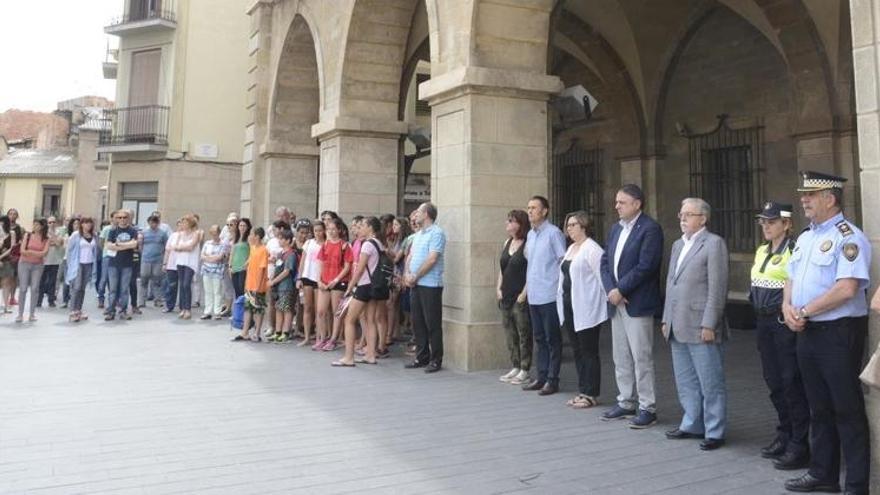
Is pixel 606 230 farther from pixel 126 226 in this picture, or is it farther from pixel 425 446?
pixel 425 446

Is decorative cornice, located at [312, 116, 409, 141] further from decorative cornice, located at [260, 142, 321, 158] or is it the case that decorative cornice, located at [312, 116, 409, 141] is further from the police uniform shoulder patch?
the police uniform shoulder patch

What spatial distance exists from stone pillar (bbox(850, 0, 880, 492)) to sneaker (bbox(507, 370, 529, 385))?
3.37 metres

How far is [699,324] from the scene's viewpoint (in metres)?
4.55

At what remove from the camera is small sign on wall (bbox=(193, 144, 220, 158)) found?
2181 cm

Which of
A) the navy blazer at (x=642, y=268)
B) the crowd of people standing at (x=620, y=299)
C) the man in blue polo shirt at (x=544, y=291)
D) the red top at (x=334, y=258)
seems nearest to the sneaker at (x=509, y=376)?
the crowd of people standing at (x=620, y=299)

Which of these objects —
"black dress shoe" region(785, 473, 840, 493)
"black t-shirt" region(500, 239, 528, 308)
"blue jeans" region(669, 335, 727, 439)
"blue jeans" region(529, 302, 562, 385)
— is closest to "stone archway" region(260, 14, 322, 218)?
"black t-shirt" region(500, 239, 528, 308)

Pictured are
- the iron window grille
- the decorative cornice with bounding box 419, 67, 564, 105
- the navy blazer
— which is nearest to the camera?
the navy blazer

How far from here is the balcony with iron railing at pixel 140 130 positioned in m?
21.5

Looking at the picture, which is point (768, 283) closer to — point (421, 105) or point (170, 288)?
point (170, 288)

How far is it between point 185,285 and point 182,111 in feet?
39.3

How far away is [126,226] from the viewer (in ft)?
35.4

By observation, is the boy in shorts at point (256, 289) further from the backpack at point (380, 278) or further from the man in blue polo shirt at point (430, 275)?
the man in blue polo shirt at point (430, 275)

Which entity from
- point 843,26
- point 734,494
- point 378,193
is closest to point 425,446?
point 734,494

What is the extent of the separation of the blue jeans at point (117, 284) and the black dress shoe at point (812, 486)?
10.3 metres
